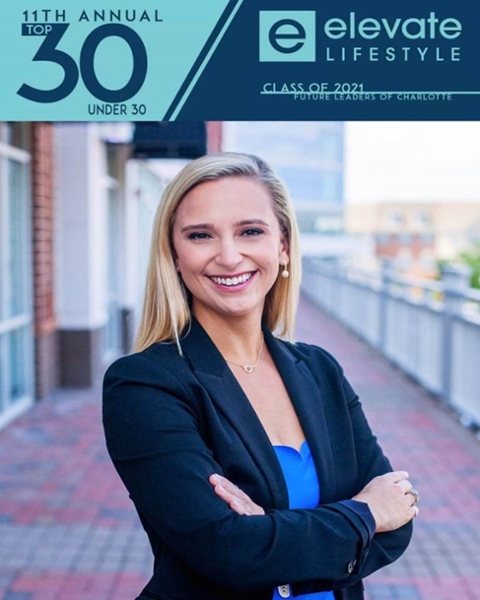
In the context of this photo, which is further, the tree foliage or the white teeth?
the tree foliage

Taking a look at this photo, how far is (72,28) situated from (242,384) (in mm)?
790

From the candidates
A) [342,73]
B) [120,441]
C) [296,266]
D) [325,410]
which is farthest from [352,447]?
[342,73]

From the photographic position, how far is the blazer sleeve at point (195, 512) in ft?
4.90

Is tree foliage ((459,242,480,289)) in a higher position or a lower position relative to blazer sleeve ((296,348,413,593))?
lower

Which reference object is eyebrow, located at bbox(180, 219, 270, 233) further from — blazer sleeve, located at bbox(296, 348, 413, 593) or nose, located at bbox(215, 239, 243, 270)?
blazer sleeve, located at bbox(296, 348, 413, 593)

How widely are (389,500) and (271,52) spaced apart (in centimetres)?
94

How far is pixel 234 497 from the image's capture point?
5.04ft

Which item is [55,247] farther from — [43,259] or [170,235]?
[170,235]

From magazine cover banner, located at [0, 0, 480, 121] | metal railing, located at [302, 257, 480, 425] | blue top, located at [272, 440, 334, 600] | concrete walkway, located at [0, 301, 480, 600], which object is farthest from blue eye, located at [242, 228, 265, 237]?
metal railing, located at [302, 257, 480, 425]

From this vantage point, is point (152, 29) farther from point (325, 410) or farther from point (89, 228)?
point (89, 228)

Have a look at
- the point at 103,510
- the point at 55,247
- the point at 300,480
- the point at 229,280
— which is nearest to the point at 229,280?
the point at 229,280

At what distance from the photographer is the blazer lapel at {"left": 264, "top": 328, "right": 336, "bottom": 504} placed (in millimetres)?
1735

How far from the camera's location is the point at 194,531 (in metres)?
1.49

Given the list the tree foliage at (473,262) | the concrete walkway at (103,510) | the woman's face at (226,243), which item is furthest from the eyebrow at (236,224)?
the tree foliage at (473,262)
